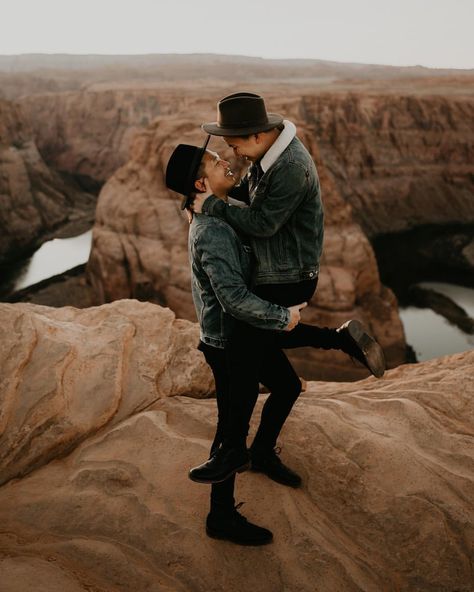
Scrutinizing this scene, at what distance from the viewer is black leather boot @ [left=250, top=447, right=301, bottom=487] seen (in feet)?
10.0

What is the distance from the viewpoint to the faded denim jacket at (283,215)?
7.88ft

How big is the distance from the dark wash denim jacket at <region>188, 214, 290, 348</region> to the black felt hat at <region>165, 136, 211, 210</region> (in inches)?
5.7

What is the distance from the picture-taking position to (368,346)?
2.95m

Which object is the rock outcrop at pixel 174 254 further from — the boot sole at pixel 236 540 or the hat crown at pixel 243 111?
the hat crown at pixel 243 111

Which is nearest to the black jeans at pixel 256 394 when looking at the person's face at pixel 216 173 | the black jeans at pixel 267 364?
the black jeans at pixel 267 364

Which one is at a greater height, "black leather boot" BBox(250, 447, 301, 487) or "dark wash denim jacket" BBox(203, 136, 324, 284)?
"dark wash denim jacket" BBox(203, 136, 324, 284)

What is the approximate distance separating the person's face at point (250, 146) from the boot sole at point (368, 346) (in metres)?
1.02

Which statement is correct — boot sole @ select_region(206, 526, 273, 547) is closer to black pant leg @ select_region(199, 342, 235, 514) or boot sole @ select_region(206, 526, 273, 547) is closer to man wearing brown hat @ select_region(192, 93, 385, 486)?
black pant leg @ select_region(199, 342, 235, 514)

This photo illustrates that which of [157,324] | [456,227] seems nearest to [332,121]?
[456,227]

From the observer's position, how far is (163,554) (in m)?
2.67

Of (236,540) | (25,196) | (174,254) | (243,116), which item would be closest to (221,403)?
(236,540)

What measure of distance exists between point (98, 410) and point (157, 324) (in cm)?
112

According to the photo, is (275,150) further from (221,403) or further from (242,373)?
(221,403)

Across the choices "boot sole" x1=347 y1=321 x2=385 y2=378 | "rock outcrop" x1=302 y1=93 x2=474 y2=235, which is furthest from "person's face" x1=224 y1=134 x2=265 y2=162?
"rock outcrop" x1=302 y1=93 x2=474 y2=235
